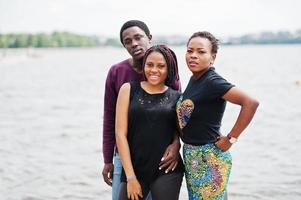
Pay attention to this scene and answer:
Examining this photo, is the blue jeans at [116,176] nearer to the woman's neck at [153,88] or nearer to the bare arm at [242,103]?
the woman's neck at [153,88]

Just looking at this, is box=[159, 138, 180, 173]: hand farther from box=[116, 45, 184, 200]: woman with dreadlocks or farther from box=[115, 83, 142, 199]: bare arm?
box=[115, 83, 142, 199]: bare arm

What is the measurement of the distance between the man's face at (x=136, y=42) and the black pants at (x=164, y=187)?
3.59 ft

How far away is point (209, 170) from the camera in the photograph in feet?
11.5

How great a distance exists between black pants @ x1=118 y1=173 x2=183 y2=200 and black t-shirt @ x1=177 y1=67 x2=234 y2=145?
1.03ft

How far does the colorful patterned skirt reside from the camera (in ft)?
11.5

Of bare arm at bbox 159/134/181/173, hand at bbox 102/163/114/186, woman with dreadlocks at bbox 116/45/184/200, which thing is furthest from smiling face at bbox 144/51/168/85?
hand at bbox 102/163/114/186

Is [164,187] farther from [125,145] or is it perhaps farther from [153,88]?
[153,88]

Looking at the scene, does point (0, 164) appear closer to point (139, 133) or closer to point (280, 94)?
point (139, 133)

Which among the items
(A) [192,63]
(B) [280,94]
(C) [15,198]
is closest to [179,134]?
(A) [192,63]

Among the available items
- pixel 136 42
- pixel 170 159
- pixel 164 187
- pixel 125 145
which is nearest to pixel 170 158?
pixel 170 159

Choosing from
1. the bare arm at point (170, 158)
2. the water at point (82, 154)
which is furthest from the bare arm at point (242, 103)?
the water at point (82, 154)

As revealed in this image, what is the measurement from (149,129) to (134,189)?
1.52 ft

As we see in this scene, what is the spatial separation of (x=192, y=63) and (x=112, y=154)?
1209 millimetres

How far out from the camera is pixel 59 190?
7910mm
